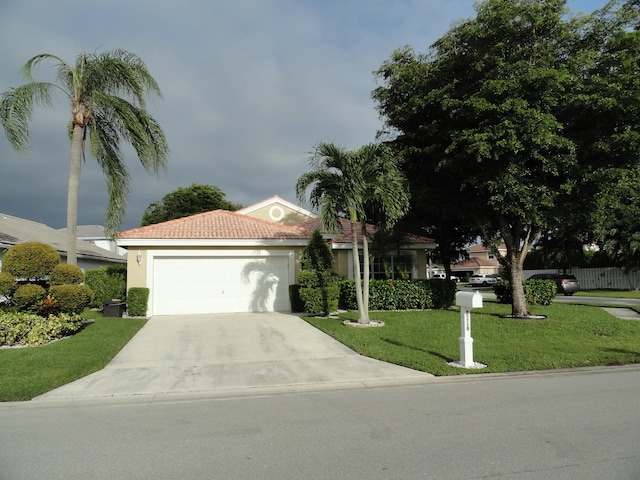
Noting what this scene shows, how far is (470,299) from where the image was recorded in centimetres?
792

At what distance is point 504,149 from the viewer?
11.8 m

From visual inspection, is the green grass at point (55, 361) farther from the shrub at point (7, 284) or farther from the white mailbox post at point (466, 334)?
the white mailbox post at point (466, 334)

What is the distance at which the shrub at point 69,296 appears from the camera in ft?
38.0

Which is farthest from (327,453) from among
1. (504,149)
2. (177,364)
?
(504,149)

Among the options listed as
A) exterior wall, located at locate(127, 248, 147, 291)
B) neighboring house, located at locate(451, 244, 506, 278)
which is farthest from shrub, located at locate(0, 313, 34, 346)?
neighboring house, located at locate(451, 244, 506, 278)

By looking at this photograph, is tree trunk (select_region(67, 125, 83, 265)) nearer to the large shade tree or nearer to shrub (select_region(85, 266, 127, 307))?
shrub (select_region(85, 266, 127, 307))

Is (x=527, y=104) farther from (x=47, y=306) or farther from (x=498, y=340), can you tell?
(x=47, y=306)

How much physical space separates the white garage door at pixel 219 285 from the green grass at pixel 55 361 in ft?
13.6

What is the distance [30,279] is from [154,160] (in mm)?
5033

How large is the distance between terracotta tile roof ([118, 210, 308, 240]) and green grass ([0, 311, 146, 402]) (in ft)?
16.2

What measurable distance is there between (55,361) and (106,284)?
9930mm

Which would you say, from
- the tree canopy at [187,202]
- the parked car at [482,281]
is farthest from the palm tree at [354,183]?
the parked car at [482,281]

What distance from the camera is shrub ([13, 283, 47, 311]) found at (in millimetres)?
11258

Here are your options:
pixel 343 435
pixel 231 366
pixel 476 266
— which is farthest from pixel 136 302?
pixel 476 266
